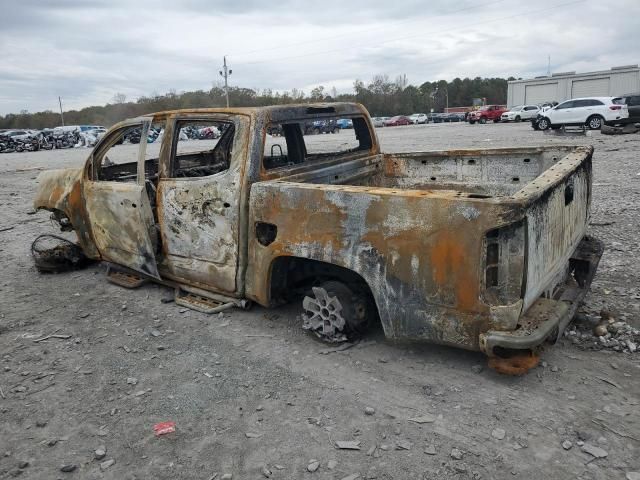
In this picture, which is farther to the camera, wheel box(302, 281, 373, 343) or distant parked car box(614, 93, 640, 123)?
distant parked car box(614, 93, 640, 123)

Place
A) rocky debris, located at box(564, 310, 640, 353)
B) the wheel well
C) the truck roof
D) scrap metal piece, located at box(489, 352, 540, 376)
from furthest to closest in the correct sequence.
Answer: the truck roof, the wheel well, rocky debris, located at box(564, 310, 640, 353), scrap metal piece, located at box(489, 352, 540, 376)

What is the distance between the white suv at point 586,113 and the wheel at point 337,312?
22220 millimetres

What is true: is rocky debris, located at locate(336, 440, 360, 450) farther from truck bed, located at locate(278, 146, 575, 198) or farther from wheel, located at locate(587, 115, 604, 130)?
wheel, located at locate(587, 115, 604, 130)

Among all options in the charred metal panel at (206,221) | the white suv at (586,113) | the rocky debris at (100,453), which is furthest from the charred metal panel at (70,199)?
the white suv at (586,113)

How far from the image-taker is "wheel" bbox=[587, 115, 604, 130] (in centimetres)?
2315

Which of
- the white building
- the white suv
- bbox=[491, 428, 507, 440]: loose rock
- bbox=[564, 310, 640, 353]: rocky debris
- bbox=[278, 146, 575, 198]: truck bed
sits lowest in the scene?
bbox=[491, 428, 507, 440]: loose rock

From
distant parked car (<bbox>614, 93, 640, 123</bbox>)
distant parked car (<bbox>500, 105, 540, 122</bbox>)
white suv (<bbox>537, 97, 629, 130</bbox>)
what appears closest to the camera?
distant parked car (<bbox>614, 93, 640, 123</bbox>)

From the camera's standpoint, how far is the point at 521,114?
39.1 metres

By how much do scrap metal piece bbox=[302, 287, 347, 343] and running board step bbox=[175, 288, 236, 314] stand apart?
828 mm

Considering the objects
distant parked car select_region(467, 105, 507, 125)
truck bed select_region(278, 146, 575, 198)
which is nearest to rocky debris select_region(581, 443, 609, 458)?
truck bed select_region(278, 146, 575, 198)

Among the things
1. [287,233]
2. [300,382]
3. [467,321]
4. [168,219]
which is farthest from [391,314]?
[168,219]

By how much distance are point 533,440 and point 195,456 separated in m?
1.67

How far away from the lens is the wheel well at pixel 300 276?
12.2 ft

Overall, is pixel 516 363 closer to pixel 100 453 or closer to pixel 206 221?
pixel 100 453
